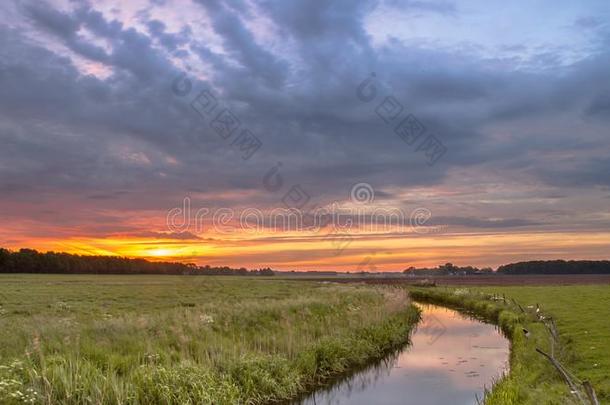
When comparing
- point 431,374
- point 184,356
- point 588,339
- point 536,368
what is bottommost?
point 431,374

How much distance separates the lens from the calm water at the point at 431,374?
1750cm

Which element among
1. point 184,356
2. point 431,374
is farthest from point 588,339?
point 184,356

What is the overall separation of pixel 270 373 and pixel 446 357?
11.7m

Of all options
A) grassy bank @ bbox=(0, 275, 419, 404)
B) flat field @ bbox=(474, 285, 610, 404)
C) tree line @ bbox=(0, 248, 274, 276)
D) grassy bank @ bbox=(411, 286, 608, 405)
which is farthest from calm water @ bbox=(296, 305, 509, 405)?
tree line @ bbox=(0, 248, 274, 276)

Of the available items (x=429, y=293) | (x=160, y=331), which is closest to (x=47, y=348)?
(x=160, y=331)

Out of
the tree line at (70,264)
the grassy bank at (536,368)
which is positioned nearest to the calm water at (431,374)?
the grassy bank at (536,368)

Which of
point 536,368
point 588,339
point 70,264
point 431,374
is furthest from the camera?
point 70,264

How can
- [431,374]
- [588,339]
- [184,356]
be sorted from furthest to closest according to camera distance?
1. [588,339]
2. [431,374]
3. [184,356]

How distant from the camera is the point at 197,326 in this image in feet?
65.9

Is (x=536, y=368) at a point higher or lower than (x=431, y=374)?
higher

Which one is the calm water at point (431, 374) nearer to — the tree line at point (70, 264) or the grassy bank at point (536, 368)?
the grassy bank at point (536, 368)

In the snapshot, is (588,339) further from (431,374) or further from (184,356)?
(184,356)

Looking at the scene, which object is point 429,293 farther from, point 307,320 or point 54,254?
point 54,254

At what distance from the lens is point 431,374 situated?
2127 centimetres
